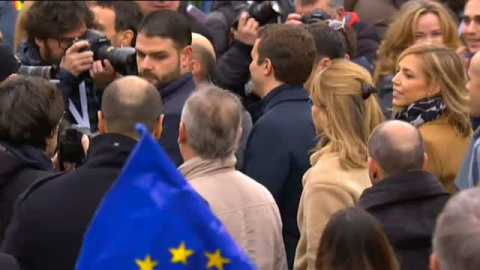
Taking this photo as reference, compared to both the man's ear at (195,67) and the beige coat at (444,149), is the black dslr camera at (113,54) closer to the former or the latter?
the man's ear at (195,67)

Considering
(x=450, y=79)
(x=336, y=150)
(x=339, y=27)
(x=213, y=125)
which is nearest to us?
(x=213, y=125)

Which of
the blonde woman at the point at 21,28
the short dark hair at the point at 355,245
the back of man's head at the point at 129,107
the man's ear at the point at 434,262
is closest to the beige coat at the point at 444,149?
the back of man's head at the point at 129,107

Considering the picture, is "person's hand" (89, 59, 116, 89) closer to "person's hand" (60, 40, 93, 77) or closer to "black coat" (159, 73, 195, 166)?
"person's hand" (60, 40, 93, 77)

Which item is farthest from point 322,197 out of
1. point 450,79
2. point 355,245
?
point 355,245

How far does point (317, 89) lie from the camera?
5707mm

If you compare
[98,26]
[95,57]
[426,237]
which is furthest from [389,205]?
[98,26]

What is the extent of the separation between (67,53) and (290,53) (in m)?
1.44

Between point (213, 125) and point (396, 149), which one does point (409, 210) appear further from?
point (213, 125)

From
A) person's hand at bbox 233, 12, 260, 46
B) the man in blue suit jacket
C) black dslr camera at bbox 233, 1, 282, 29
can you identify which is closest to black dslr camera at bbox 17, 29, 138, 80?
the man in blue suit jacket

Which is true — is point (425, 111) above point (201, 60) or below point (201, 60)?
above

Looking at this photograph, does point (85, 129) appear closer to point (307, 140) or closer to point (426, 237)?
point (307, 140)

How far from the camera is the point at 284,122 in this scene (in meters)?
6.34

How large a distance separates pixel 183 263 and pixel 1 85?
2.05 metres

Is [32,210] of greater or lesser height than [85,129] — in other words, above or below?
above
